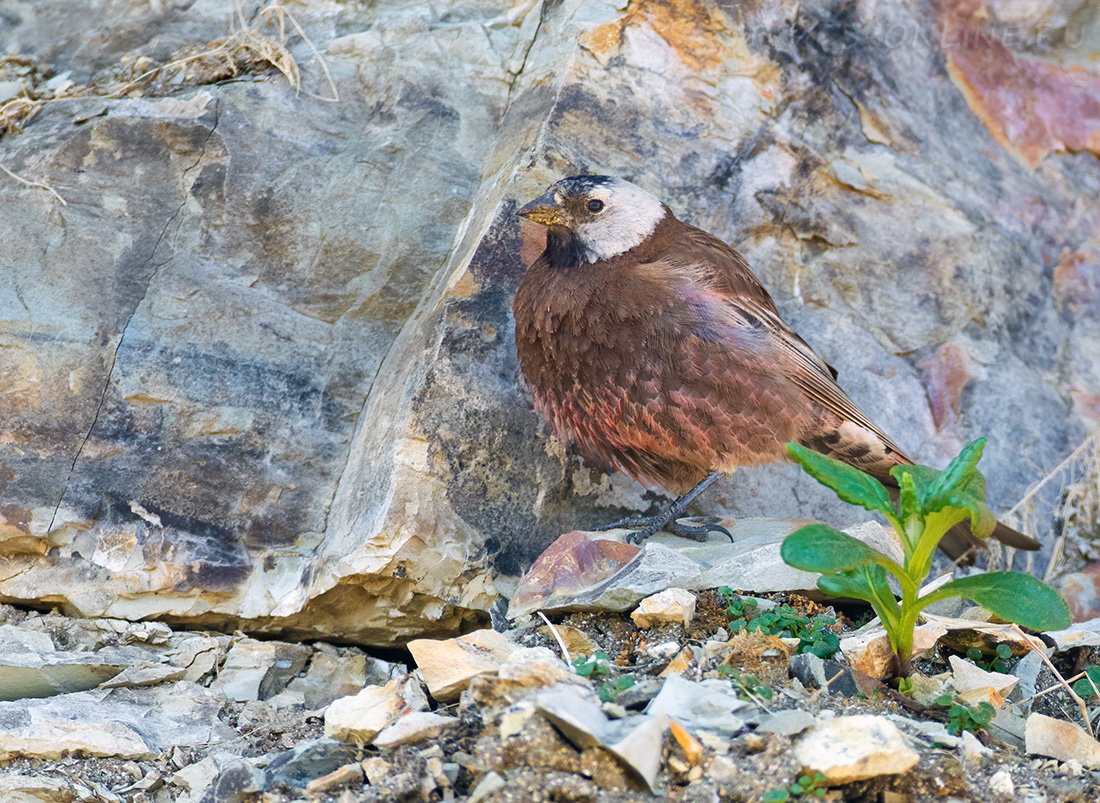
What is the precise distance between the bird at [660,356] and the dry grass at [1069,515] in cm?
66

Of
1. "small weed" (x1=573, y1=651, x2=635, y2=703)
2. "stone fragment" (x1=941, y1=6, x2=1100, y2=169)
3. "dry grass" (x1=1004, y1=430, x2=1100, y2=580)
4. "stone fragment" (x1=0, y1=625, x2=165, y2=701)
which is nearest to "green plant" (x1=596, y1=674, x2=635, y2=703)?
"small weed" (x1=573, y1=651, x2=635, y2=703)

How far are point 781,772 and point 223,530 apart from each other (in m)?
2.22

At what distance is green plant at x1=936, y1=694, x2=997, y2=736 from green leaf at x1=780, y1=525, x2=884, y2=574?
0.42 m

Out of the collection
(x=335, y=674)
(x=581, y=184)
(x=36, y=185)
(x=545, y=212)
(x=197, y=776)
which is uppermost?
(x=581, y=184)

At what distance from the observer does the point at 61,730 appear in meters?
2.59

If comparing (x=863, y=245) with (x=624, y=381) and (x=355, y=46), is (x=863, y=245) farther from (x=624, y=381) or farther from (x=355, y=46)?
(x=355, y=46)

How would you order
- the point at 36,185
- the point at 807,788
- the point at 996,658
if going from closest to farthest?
the point at 807,788, the point at 996,658, the point at 36,185

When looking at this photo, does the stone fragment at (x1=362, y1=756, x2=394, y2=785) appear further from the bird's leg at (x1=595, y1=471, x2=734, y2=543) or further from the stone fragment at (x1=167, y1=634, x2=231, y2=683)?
the bird's leg at (x1=595, y1=471, x2=734, y2=543)

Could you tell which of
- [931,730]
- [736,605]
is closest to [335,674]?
[736,605]

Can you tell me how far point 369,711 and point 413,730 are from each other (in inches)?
9.1

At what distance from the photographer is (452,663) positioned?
2359mm

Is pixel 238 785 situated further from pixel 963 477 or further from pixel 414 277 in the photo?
pixel 414 277

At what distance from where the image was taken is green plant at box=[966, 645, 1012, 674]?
106 inches

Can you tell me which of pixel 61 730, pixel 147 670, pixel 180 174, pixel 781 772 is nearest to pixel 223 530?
pixel 147 670
